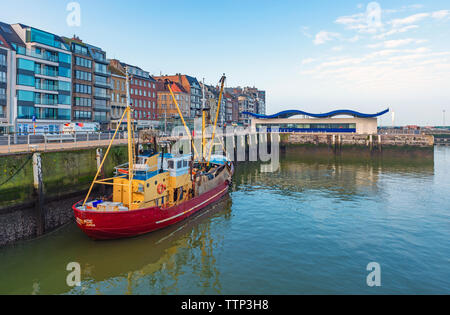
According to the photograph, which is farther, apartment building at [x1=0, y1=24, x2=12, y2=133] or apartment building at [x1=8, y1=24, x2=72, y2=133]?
apartment building at [x1=8, y1=24, x2=72, y2=133]

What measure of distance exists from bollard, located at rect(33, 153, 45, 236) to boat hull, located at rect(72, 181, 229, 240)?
285 cm

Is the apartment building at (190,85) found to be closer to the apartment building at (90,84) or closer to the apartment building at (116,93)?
the apartment building at (116,93)

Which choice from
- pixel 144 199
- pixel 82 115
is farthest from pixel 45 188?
pixel 82 115

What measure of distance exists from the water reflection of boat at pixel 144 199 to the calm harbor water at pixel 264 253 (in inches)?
37.9

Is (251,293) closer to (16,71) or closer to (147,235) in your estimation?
(147,235)

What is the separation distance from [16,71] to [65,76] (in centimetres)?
1005

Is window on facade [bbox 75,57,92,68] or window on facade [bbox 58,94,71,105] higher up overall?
window on facade [bbox 75,57,92,68]

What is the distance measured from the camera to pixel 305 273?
15.5 metres

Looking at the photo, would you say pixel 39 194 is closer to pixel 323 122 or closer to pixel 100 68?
pixel 100 68

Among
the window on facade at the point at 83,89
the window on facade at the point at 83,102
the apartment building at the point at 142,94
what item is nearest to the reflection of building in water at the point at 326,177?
the window on facade at the point at 83,102

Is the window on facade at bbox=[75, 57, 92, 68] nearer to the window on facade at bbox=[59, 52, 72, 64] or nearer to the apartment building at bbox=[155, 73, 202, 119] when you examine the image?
the window on facade at bbox=[59, 52, 72, 64]

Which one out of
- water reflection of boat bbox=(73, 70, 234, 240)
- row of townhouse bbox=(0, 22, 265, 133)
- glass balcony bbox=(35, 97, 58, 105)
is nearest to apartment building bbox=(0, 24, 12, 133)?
row of townhouse bbox=(0, 22, 265, 133)

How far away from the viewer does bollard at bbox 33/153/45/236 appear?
19.6 m
